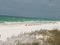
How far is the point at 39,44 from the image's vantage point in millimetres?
12227

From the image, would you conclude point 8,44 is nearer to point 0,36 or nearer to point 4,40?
point 4,40

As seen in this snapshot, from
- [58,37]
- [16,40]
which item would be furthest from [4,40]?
[58,37]

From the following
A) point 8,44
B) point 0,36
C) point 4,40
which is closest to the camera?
point 8,44

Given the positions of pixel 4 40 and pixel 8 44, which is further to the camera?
pixel 4 40

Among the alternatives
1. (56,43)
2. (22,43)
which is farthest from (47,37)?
(22,43)

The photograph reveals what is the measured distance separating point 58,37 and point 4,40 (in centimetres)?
376

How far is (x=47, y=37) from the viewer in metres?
14.3

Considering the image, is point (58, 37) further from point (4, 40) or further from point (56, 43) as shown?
point (4, 40)

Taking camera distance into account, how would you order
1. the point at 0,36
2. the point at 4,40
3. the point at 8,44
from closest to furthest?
the point at 8,44 → the point at 4,40 → the point at 0,36

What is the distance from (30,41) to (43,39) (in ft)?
3.70

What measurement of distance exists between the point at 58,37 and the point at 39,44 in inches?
105

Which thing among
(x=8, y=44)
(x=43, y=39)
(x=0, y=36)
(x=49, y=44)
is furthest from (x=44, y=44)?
(x=0, y=36)

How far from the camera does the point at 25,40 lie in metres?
13.1

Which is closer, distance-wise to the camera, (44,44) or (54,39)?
(44,44)
